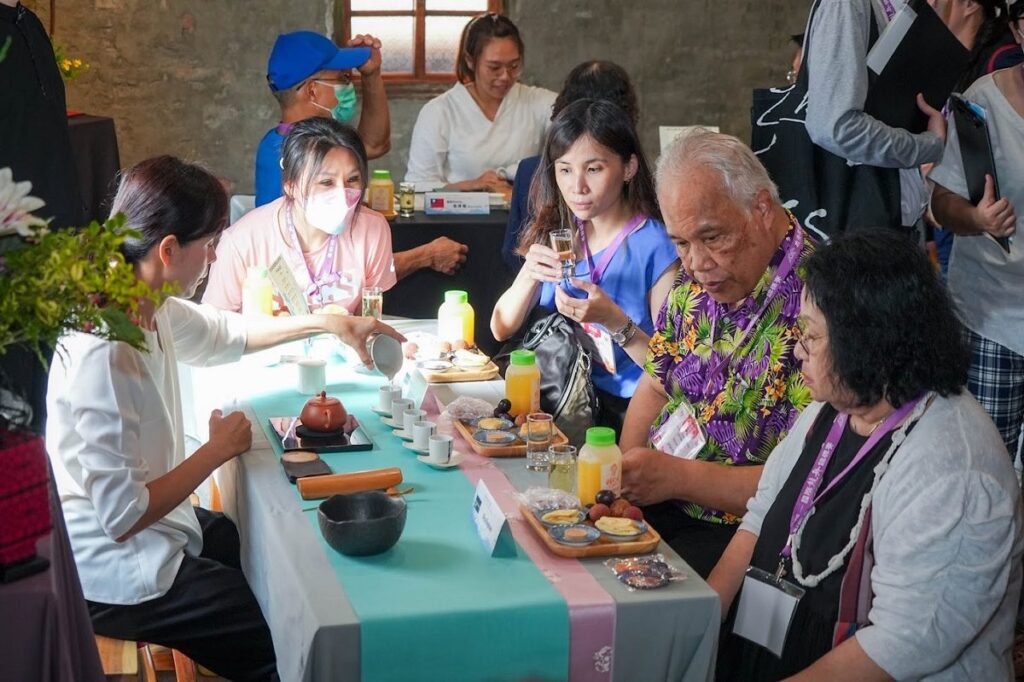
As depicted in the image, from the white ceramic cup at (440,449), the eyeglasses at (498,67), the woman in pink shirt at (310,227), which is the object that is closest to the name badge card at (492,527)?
the white ceramic cup at (440,449)

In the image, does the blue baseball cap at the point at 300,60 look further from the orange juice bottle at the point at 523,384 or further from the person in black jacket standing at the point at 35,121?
the orange juice bottle at the point at 523,384

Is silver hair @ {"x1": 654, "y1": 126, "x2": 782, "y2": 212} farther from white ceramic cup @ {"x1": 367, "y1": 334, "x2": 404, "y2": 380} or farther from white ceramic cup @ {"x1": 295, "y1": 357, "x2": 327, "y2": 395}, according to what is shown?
white ceramic cup @ {"x1": 295, "y1": 357, "x2": 327, "y2": 395}

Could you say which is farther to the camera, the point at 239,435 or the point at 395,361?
the point at 395,361

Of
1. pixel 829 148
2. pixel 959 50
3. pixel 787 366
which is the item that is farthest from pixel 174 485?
pixel 959 50

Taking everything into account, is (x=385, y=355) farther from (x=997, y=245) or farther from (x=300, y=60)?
(x=300, y=60)

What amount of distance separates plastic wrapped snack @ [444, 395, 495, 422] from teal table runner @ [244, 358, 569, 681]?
55 cm

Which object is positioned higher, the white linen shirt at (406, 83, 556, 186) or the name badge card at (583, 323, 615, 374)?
the white linen shirt at (406, 83, 556, 186)

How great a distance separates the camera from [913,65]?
3178 mm

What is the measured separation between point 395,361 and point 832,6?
145 cm

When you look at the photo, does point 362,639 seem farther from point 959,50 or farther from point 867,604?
point 959,50

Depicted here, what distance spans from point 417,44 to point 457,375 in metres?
4.87

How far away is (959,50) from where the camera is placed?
3156mm

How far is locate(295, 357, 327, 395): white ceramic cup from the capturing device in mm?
2770

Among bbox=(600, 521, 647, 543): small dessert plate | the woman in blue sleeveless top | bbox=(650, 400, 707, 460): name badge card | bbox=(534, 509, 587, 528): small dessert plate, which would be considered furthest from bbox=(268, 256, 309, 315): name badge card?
bbox=(600, 521, 647, 543): small dessert plate
